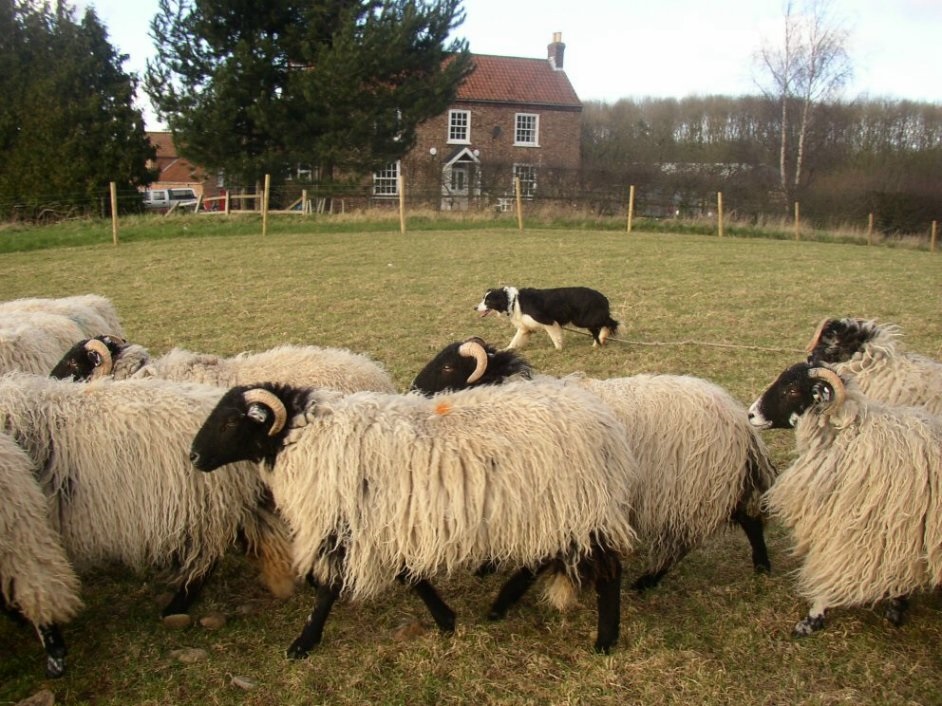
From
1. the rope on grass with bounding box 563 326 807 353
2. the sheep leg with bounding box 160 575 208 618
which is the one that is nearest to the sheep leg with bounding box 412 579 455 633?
the sheep leg with bounding box 160 575 208 618

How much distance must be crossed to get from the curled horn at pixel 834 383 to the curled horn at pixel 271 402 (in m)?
2.57

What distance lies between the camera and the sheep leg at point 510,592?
374cm

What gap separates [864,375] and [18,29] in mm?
31038

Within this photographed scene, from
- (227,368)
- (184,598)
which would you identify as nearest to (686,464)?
(184,598)

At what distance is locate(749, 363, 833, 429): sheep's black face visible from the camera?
3728 millimetres

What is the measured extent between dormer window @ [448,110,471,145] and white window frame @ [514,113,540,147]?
2.53 m

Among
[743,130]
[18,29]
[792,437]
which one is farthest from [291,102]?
[743,130]

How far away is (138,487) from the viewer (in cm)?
373

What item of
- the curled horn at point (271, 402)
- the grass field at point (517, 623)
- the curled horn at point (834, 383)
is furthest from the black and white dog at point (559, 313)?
the curled horn at point (271, 402)

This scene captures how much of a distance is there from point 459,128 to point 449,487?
122 ft

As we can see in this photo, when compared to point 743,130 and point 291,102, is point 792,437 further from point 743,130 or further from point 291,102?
point 743,130

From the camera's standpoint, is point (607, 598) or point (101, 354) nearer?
point (607, 598)

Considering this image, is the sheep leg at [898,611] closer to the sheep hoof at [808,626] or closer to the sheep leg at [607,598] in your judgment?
the sheep hoof at [808,626]

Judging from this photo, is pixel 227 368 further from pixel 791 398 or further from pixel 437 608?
pixel 791 398
